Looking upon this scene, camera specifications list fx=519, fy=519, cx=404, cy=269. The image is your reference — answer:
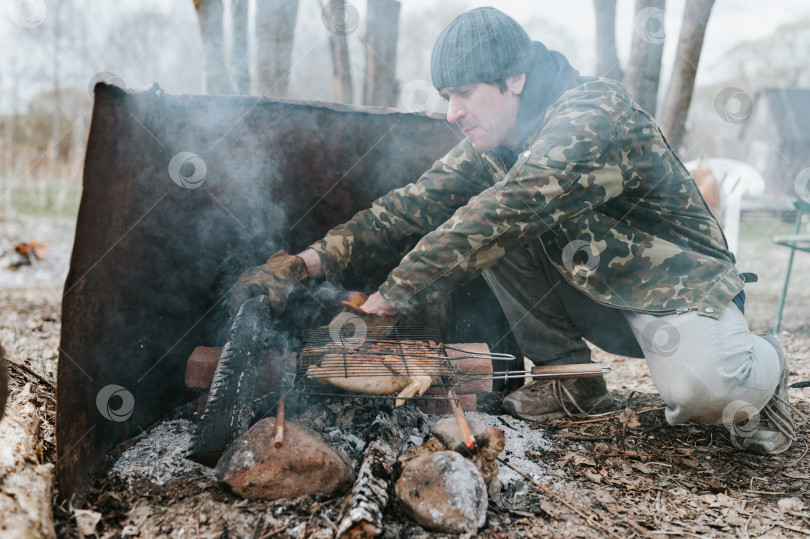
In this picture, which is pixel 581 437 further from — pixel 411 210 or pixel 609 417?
pixel 411 210

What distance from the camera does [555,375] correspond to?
2.17 m

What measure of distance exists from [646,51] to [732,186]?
292 centimetres

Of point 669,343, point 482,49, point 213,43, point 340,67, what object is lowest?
point 669,343

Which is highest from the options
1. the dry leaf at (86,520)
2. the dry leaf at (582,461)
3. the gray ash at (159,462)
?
the dry leaf at (86,520)

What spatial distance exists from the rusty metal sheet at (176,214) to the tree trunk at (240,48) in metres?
→ 2.44

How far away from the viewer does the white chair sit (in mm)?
6680

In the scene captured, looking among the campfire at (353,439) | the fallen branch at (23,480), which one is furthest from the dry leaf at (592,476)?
the fallen branch at (23,480)

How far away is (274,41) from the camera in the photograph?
504cm

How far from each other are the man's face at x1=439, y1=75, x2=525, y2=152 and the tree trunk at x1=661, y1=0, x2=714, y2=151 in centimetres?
326

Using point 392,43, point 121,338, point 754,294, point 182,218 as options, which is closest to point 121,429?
point 121,338

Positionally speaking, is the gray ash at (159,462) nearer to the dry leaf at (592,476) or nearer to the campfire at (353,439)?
the campfire at (353,439)

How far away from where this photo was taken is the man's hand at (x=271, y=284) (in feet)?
7.25

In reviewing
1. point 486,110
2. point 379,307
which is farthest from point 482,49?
point 379,307

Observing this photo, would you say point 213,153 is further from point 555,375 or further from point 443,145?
point 555,375
